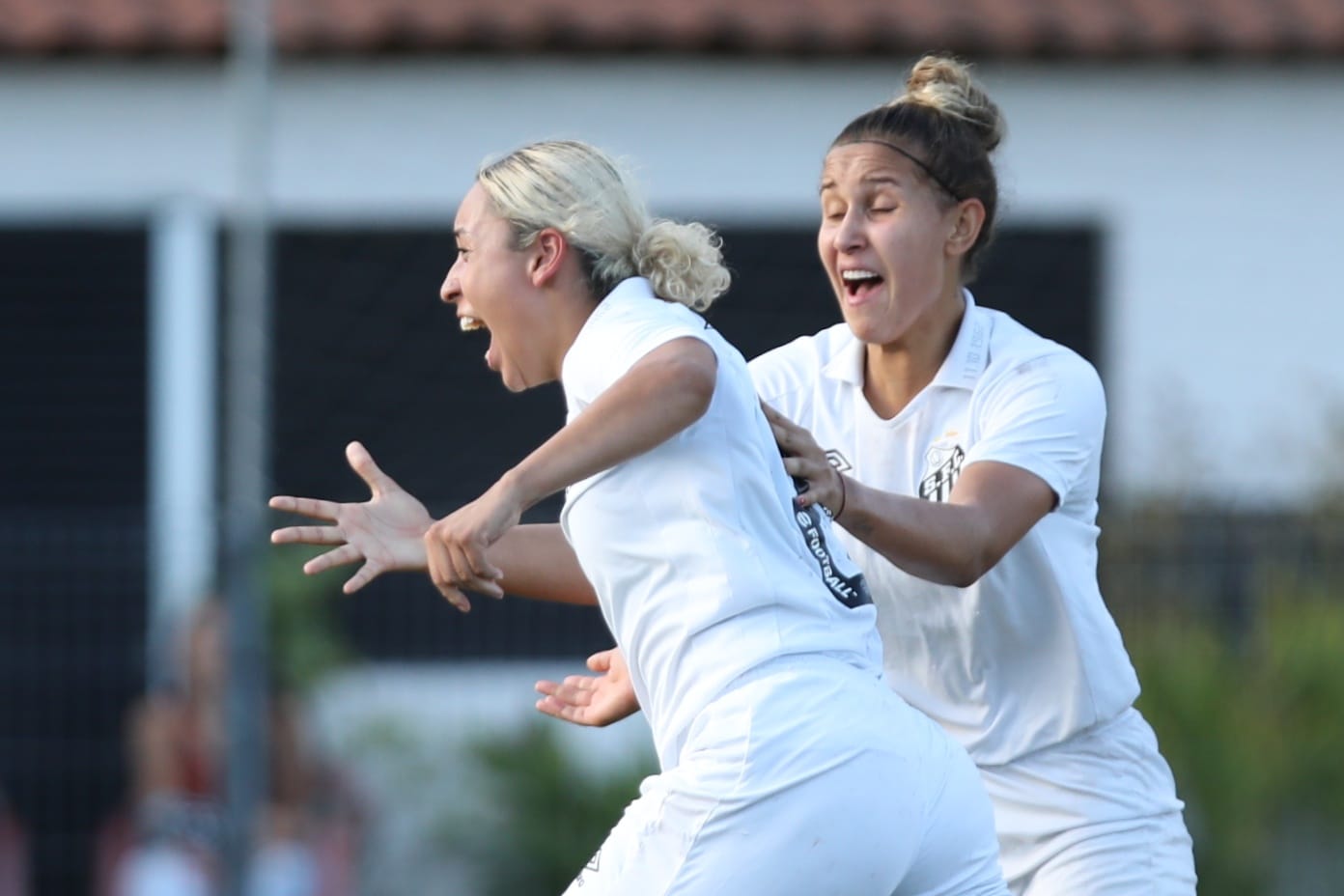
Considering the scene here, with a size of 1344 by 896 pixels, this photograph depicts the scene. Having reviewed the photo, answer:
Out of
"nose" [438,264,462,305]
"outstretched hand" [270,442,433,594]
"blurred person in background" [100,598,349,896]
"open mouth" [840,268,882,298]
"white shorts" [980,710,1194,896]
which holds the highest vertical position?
"open mouth" [840,268,882,298]

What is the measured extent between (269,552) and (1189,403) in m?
4.03

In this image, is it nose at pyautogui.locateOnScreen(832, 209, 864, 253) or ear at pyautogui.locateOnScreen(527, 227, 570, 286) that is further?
nose at pyautogui.locateOnScreen(832, 209, 864, 253)

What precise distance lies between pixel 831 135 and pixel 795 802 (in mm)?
7228

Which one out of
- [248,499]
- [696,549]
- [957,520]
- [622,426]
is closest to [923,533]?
[957,520]

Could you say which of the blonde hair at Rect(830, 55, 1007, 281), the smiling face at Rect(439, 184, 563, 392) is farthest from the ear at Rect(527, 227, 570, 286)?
the blonde hair at Rect(830, 55, 1007, 281)

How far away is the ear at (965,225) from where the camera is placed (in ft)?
12.3

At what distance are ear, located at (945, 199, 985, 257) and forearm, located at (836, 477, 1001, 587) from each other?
0.58 m

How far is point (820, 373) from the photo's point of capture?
3863 millimetres

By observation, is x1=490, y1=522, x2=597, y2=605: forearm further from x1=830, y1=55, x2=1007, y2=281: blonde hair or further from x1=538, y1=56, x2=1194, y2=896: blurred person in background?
x1=830, y1=55, x2=1007, y2=281: blonde hair

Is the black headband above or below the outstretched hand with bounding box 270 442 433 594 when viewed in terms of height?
above

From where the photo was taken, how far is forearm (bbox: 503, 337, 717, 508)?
2.94 m

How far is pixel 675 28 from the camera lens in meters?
9.79

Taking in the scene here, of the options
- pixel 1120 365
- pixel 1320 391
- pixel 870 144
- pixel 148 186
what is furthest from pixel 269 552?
pixel 870 144

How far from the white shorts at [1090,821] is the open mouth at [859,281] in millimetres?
810
